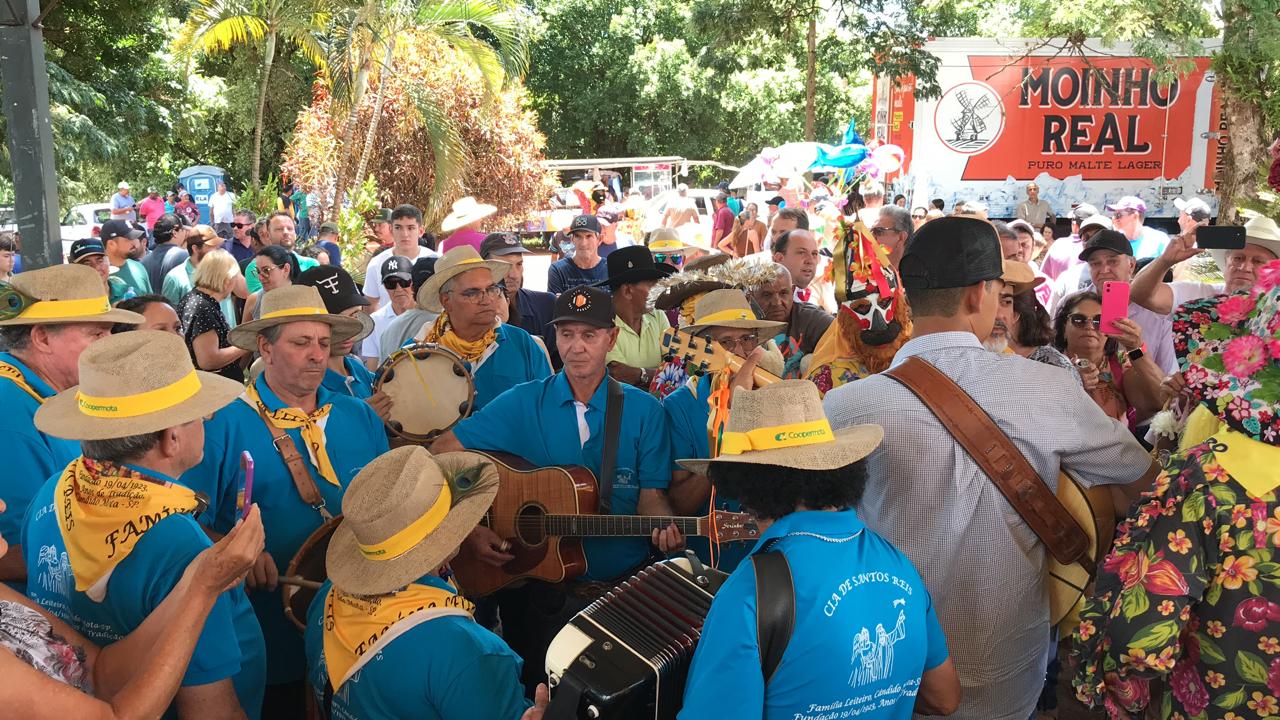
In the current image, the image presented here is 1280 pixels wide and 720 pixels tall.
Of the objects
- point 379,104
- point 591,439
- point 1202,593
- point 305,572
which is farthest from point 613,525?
point 379,104

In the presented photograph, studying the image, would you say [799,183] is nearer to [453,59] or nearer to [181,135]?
[453,59]

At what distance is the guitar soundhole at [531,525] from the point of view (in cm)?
425

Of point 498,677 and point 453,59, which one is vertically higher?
point 453,59

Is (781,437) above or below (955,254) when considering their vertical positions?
below

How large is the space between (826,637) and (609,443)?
2198 millimetres

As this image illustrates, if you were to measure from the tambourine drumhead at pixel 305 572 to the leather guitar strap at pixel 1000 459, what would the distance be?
2044 millimetres

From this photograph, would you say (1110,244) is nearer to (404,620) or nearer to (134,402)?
(404,620)

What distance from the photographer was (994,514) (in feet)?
9.16

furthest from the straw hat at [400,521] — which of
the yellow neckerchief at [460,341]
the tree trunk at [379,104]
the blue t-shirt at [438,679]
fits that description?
the tree trunk at [379,104]

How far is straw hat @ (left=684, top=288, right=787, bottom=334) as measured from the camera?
4.53 m

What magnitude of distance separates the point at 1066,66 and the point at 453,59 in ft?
40.7

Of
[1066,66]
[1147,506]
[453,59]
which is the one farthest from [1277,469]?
[1066,66]

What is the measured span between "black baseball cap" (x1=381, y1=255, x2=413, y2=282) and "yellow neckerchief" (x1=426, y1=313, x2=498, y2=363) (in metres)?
1.42

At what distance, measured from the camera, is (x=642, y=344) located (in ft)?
20.0
